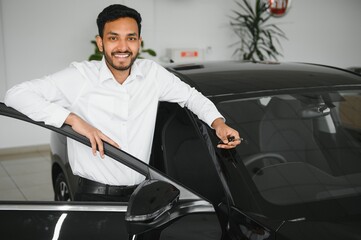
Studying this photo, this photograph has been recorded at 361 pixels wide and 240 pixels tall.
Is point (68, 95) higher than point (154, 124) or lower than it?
higher

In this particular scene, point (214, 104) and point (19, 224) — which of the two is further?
point (214, 104)

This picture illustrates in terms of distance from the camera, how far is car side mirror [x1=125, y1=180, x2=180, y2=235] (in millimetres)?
1007

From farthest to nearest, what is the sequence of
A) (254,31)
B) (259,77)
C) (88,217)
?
(254,31) < (259,77) < (88,217)

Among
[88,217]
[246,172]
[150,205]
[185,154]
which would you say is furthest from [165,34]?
[150,205]

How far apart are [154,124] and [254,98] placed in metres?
0.39

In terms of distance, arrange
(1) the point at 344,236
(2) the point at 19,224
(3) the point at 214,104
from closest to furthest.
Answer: (1) the point at 344,236 → (2) the point at 19,224 → (3) the point at 214,104

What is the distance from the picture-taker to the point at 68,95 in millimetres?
1527

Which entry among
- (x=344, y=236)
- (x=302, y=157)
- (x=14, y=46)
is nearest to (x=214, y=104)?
(x=302, y=157)

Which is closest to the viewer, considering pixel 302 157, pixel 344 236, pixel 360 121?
pixel 344 236

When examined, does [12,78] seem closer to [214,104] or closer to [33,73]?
[33,73]

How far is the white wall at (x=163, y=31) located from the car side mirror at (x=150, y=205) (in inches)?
101

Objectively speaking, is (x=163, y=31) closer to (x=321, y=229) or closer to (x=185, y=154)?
(x=185, y=154)

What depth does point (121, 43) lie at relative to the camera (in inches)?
59.7

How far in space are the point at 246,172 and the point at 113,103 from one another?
569 mm
